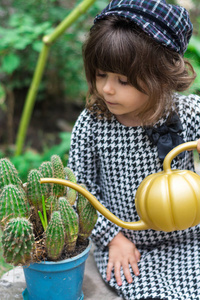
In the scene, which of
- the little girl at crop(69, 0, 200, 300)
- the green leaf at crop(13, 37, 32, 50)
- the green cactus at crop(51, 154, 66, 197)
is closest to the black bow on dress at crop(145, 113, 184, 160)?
the little girl at crop(69, 0, 200, 300)

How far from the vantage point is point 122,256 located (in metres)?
1.22

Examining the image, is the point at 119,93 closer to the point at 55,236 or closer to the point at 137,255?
the point at 55,236

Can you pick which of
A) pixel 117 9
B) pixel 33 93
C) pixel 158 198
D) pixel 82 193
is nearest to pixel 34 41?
pixel 33 93

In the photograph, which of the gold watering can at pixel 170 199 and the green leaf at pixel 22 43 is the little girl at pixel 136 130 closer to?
the gold watering can at pixel 170 199

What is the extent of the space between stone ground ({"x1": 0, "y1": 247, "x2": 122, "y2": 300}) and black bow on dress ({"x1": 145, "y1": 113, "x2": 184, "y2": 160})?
1.56 feet

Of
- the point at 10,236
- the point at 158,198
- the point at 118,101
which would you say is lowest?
A: the point at 10,236

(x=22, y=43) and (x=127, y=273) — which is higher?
(x=22, y=43)

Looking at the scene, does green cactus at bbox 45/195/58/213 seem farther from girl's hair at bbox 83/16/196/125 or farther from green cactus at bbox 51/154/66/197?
girl's hair at bbox 83/16/196/125

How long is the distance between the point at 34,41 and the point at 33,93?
29 centimetres

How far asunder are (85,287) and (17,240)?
1.52ft

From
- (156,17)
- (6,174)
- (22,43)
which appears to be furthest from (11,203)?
(22,43)

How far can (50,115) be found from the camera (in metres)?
3.33

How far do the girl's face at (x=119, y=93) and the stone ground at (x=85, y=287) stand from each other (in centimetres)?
58

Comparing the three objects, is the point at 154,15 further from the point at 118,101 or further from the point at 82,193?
the point at 82,193
